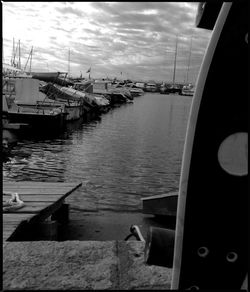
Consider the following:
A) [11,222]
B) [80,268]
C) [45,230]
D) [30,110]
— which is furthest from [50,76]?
[80,268]

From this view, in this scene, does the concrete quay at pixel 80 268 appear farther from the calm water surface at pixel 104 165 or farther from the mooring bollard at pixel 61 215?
the calm water surface at pixel 104 165

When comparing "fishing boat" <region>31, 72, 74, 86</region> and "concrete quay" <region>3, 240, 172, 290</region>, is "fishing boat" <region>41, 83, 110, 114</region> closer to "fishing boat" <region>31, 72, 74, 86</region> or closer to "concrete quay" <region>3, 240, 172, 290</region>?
"fishing boat" <region>31, 72, 74, 86</region>

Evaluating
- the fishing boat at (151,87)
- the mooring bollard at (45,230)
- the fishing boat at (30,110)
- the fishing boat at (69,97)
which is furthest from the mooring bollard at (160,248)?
the fishing boat at (151,87)

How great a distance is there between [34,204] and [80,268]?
307 cm

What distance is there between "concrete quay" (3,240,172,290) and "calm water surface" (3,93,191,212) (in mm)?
8217

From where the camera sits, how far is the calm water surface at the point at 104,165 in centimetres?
1329

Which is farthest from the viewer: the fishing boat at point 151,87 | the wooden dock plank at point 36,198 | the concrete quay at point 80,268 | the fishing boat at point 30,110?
the fishing boat at point 151,87

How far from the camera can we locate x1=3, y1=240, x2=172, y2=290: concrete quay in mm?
2826

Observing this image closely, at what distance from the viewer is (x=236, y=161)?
4.94ft

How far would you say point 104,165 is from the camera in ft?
60.2

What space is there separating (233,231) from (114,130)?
102 feet

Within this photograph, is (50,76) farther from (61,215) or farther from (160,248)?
(160,248)

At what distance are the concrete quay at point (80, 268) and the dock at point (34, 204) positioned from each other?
1.24 meters

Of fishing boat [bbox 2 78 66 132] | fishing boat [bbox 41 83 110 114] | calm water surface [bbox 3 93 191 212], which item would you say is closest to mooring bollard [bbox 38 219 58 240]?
calm water surface [bbox 3 93 191 212]
